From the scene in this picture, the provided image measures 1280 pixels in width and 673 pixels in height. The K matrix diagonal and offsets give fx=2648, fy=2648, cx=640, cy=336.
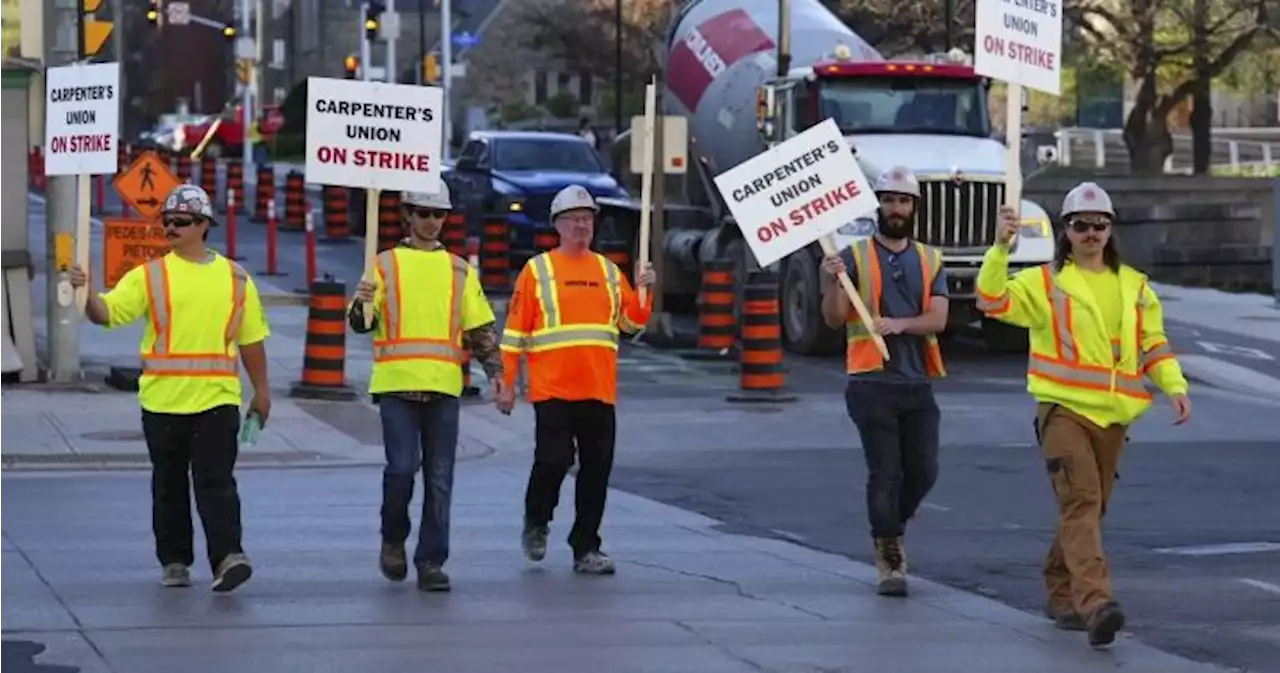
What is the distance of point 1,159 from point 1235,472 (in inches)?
396

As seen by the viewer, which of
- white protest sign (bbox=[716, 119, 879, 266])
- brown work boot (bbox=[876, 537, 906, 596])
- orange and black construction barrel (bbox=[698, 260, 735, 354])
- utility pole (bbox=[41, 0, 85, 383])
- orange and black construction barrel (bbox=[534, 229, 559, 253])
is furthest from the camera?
orange and black construction barrel (bbox=[534, 229, 559, 253])

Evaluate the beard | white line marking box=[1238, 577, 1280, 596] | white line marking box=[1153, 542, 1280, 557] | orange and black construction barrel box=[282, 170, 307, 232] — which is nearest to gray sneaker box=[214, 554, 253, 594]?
the beard

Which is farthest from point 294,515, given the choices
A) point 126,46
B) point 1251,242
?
point 126,46

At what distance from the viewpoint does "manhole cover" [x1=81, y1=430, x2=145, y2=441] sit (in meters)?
18.3

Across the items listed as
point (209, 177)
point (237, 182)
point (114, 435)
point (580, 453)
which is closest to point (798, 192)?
point (580, 453)

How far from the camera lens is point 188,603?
10.9m

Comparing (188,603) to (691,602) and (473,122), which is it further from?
(473,122)

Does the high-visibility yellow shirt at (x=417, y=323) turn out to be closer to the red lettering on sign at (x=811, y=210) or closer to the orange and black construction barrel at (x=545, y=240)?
the red lettering on sign at (x=811, y=210)

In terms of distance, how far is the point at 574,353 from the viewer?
1188 centimetres

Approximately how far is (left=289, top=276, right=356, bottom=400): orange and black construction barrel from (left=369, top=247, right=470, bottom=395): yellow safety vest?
9.99 m

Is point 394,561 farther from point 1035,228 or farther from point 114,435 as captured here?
point 1035,228

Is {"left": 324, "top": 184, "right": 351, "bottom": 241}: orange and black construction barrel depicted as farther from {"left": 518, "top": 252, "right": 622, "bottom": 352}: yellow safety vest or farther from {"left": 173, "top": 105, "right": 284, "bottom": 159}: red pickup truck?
{"left": 518, "top": 252, "right": 622, "bottom": 352}: yellow safety vest

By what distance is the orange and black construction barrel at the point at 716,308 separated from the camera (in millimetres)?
24547

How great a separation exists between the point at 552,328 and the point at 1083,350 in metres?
2.66
